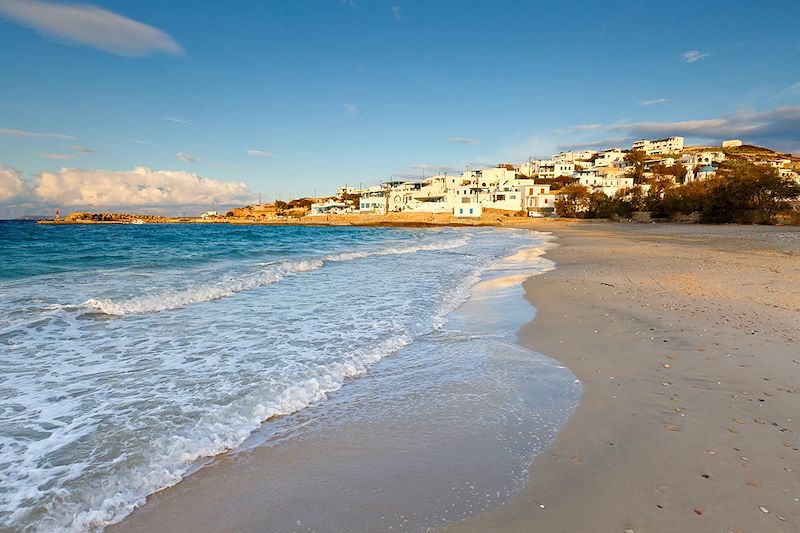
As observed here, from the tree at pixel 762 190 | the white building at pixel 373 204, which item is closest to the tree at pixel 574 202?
the tree at pixel 762 190

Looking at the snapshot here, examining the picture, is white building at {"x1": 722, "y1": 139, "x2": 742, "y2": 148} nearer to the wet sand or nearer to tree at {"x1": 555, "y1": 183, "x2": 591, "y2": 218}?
tree at {"x1": 555, "y1": 183, "x2": 591, "y2": 218}

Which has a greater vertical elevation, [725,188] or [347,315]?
[725,188]

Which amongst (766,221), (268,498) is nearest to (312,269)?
(268,498)

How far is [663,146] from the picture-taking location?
490ft

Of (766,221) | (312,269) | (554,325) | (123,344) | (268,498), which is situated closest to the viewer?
(268,498)

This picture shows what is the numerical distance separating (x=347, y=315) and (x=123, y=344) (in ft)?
13.2

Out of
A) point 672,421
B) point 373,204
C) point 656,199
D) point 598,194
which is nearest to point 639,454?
point 672,421

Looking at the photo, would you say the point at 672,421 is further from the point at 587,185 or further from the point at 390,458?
the point at 587,185

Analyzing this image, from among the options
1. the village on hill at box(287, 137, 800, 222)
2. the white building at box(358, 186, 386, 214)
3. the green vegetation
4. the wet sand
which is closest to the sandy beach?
the wet sand

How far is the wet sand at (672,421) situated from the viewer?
2812 millimetres

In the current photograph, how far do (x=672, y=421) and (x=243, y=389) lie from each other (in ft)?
14.8

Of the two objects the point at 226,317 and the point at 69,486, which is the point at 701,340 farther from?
the point at 226,317

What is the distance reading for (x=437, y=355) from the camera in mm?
6738

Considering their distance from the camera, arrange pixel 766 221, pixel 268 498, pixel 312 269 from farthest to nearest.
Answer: pixel 766 221, pixel 312 269, pixel 268 498
